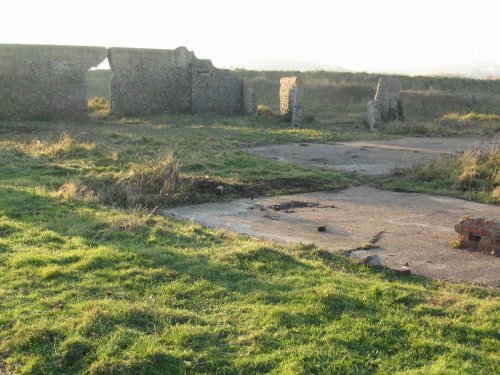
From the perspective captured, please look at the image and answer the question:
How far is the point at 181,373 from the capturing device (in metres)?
3.98

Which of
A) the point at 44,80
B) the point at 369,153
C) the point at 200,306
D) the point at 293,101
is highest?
the point at 44,80

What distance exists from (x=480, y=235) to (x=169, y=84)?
2124 cm

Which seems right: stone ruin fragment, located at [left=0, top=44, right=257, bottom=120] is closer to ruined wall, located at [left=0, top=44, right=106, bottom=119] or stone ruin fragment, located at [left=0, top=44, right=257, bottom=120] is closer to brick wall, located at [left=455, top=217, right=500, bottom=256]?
ruined wall, located at [left=0, top=44, right=106, bottom=119]

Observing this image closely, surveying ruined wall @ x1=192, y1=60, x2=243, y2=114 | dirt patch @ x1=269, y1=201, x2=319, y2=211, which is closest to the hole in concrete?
dirt patch @ x1=269, y1=201, x2=319, y2=211

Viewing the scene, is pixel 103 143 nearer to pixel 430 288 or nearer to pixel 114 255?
pixel 114 255

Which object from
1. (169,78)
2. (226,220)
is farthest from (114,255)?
(169,78)

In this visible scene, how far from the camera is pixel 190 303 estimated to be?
5047 mm

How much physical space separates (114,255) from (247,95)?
867 inches

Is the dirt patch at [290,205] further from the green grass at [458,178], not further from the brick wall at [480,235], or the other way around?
the brick wall at [480,235]

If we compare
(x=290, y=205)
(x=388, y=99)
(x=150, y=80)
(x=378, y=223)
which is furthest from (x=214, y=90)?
(x=378, y=223)

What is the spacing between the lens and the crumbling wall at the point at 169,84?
81.4 ft

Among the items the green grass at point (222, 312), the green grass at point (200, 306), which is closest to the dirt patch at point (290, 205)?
the green grass at point (200, 306)

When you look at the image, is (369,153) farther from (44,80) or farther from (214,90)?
(44,80)

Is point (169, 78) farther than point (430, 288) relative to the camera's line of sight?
Yes
